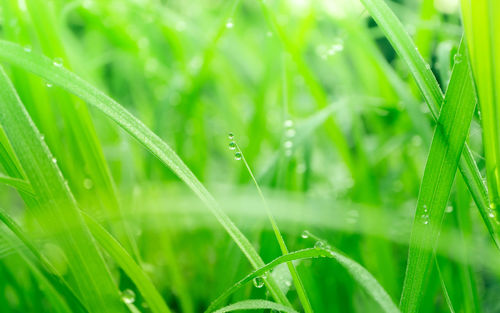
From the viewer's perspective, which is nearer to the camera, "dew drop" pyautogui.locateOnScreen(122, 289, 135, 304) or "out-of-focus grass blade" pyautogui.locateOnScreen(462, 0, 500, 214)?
"out-of-focus grass blade" pyautogui.locateOnScreen(462, 0, 500, 214)

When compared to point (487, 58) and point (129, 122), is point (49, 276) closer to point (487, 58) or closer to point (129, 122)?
point (129, 122)

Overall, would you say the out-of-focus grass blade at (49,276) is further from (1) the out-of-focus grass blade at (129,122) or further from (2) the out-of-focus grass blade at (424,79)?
(2) the out-of-focus grass blade at (424,79)

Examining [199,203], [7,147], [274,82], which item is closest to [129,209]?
[199,203]

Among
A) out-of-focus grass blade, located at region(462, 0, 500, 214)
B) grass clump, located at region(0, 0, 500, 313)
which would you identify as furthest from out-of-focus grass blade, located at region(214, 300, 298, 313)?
out-of-focus grass blade, located at region(462, 0, 500, 214)

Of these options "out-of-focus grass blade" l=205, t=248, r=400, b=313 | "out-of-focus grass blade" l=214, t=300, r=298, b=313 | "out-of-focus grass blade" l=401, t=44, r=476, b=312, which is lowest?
"out-of-focus grass blade" l=214, t=300, r=298, b=313

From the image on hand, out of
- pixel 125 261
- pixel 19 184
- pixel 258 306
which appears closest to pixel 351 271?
pixel 258 306

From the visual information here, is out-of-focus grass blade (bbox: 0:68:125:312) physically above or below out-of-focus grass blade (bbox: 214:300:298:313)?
above

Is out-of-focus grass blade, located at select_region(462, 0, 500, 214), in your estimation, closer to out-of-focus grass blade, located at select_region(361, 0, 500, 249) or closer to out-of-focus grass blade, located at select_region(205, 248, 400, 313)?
out-of-focus grass blade, located at select_region(361, 0, 500, 249)
